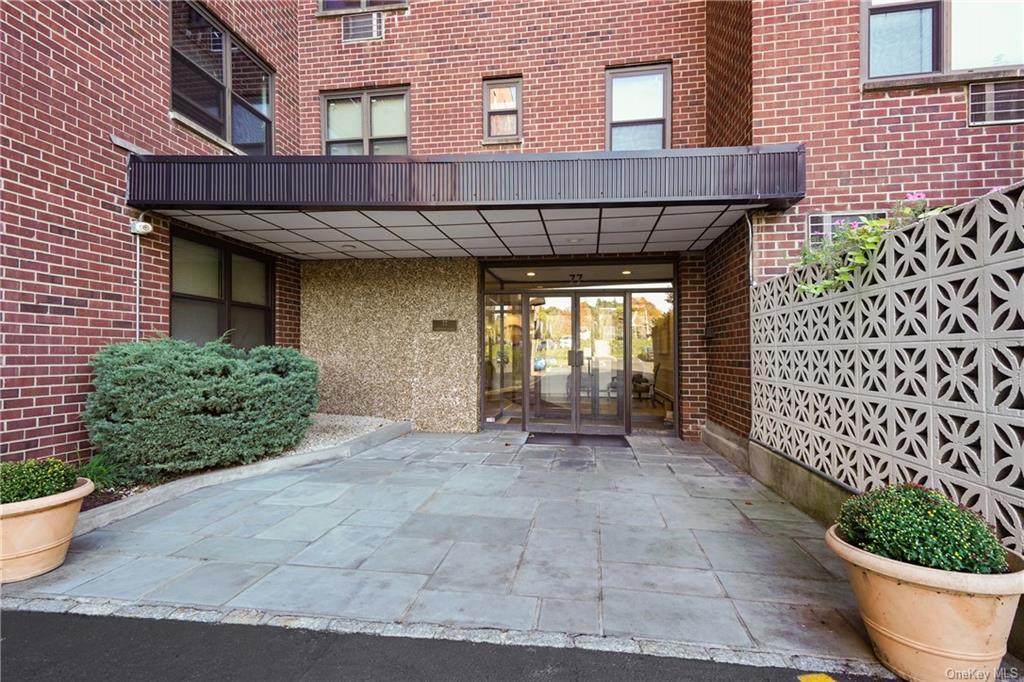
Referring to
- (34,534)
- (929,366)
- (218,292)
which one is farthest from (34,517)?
(929,366)

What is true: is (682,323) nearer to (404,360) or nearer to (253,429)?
(404,360)

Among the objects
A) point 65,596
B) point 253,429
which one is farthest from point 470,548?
point 253,429

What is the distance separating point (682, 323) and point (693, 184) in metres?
2.98

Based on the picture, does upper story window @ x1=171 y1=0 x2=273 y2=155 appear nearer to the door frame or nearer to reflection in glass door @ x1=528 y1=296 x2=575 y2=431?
the door frame

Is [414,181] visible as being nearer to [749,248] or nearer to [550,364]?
[749,248]

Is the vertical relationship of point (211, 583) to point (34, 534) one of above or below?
below

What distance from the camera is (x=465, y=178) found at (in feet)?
17.0

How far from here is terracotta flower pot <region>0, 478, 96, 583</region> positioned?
2881 millimetres

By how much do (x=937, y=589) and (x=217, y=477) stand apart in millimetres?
5868

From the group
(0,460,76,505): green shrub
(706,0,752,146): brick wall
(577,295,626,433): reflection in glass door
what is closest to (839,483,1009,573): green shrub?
(706,0,752,146): brick wall

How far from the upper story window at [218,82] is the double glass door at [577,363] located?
5.37 metres

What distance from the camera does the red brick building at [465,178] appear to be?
4598 mm

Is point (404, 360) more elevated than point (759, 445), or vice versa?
point (404, 360)

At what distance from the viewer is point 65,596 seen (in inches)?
109
